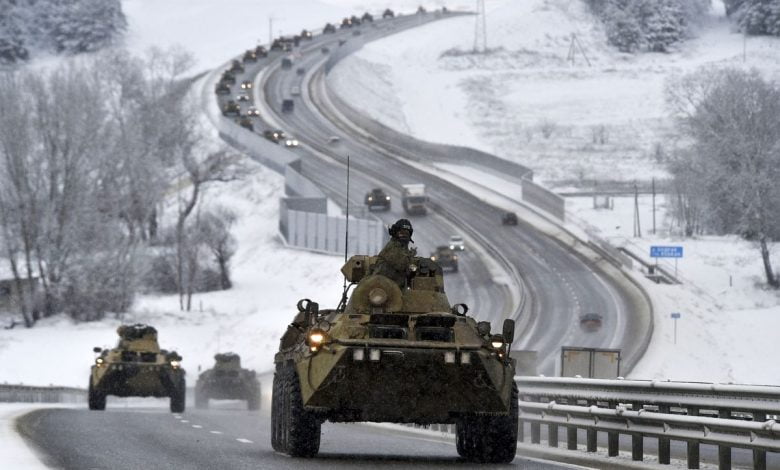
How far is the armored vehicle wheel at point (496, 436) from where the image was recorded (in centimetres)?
1761

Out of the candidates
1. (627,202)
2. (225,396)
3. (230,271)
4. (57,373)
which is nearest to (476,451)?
(225,396)

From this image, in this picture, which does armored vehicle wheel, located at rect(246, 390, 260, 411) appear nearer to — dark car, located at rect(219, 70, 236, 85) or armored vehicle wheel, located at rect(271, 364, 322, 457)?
armored vehicle wheel, located at rect(271, 364, 322, 457)

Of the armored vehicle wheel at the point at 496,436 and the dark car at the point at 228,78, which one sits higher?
the dark car at the point at 228,78

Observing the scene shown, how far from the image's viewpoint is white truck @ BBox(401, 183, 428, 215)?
98.2 metres

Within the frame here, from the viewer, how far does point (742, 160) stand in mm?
90562

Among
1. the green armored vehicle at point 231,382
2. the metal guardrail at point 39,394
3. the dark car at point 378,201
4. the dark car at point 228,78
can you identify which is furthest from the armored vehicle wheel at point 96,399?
the dark car at point 228,78

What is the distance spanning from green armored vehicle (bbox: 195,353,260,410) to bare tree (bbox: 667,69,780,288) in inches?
1836

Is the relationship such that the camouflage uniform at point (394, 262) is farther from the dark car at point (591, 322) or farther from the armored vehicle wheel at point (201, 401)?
the dark car at point (591, 322)

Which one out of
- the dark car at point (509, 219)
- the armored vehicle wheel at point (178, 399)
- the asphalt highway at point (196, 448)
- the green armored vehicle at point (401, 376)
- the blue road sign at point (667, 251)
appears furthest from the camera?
the dark car at point (509, 219)

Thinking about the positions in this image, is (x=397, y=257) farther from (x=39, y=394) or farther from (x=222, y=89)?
(x=222, y=89)

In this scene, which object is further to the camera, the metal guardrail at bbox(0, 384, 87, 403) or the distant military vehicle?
the distant military vehicle

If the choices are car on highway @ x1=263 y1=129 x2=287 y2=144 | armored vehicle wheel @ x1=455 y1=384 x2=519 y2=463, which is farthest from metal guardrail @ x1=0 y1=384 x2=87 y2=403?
car on highway @ x1=263 y1=129 x2=287 y2=144

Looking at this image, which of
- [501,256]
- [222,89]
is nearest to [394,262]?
[501,256]

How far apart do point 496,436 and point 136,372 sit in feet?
65.8
